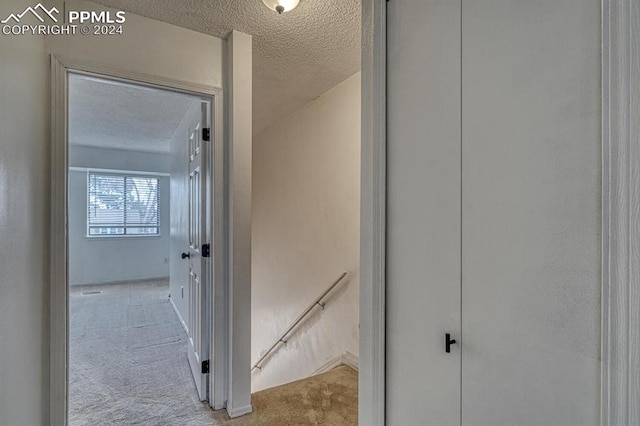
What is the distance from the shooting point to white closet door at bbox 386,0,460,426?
907mm

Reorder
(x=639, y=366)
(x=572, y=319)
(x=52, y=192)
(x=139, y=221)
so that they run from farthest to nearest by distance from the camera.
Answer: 1. (x=139, y=221)
2. (x=52, y=192)
3. (x=572, y=319)
4. (x=639, y=366)

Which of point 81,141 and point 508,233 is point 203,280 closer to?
point 508,233

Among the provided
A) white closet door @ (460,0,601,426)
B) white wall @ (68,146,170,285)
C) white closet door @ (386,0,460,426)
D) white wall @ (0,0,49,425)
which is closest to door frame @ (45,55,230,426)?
white wall @ (0,0,49,425)

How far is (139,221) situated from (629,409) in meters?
7.11

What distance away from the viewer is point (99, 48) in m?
1.76

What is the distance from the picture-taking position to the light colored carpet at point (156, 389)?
1.95 meters

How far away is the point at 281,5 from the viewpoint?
5.57 feet

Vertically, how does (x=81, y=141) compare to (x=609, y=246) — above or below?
above

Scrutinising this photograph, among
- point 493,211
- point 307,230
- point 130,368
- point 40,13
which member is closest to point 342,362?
point 307,230

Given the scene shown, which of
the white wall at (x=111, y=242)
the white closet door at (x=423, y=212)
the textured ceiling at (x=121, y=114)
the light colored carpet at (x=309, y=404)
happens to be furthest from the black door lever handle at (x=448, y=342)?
the white wall at (x=111, y=242)

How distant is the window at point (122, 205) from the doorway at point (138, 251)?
0.06ft

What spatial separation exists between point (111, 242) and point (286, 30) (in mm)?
5738

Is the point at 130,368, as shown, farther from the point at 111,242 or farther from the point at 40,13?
the point at 111,242

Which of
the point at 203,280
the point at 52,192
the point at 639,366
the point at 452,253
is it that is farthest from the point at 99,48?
the point at 639,366
